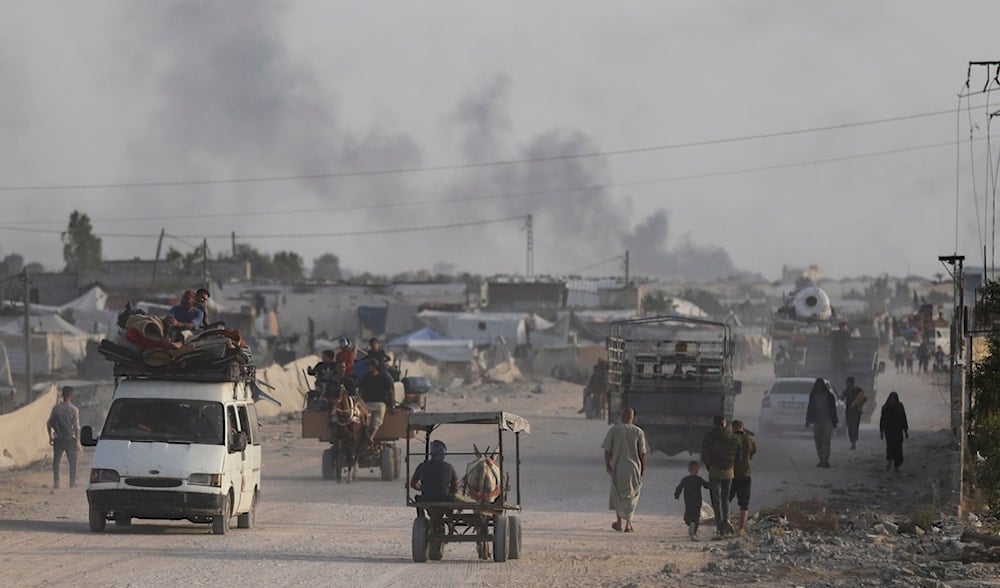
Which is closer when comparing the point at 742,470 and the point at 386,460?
the point at 742,470

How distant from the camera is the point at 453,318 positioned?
8619 cm

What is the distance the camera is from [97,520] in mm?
18875

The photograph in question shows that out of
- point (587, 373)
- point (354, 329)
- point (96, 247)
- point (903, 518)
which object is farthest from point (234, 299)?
point (903, 518)

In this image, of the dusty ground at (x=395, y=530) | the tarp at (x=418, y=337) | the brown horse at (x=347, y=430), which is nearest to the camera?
the dusty ground at (x=395, y=530)

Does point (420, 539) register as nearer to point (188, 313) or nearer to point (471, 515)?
point (471, 515)

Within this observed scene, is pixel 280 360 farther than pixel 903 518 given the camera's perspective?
Yes

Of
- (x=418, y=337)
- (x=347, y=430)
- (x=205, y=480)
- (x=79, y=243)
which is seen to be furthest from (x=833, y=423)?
(x=79, y=243)

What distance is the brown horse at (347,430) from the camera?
89.7 feet

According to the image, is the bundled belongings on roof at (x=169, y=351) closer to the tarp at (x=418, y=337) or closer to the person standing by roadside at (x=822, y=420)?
the person standing by roadside at (x=822, y=420)

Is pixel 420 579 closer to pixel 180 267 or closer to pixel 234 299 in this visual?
pixel 234 299

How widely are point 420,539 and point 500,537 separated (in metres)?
0.87

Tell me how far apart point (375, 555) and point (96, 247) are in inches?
5484

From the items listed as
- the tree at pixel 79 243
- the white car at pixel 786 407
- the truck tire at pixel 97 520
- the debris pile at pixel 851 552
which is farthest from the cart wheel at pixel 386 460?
the tree at pixel 79 243

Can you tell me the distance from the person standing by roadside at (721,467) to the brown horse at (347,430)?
26.3 feet
